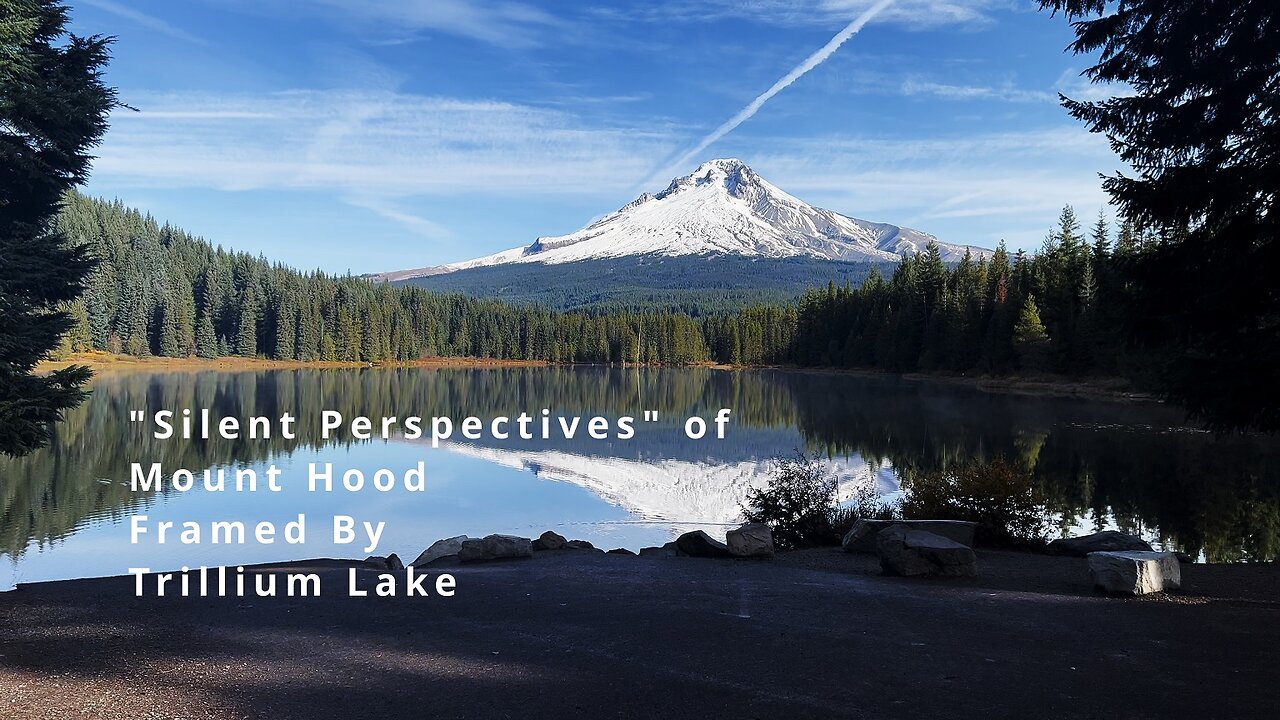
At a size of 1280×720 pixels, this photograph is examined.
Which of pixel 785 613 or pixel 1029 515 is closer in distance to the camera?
pixel 785 613

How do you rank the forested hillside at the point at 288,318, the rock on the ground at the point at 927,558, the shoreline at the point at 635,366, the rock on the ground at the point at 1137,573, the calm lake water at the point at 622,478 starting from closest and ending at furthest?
the rock on the ground at the point at 1137,573 < the rock on the ground at the point at 927,558 < the calm lake water at the point at 622,478 < the shoreline at the point at 635,366 < the forested hillside at the point at 288,318

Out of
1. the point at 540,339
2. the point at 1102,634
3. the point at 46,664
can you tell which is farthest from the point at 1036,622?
the point at 540,339

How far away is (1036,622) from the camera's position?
8984 millimetres

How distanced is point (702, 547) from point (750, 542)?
2.63 ft

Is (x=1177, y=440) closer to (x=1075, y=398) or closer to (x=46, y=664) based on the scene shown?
(x=1075, y=398)

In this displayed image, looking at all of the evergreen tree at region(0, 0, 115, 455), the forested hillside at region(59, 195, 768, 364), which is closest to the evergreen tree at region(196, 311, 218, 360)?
the forested hillside at region(59, 195, 768, 364)

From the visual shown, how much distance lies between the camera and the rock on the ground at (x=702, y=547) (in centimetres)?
1375

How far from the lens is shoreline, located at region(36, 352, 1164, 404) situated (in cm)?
5891

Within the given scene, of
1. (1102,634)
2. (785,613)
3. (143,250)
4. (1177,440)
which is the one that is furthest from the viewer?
(143,250)

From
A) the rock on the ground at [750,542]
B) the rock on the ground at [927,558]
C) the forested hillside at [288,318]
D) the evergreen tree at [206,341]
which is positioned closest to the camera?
the rock on the ground at [927,558]

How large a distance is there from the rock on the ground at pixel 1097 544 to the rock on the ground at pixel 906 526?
138cm

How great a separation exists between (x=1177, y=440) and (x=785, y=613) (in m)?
28.7

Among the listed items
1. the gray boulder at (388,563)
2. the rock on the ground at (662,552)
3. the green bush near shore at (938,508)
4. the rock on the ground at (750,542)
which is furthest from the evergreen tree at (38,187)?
the green bush near shore at (938,508)

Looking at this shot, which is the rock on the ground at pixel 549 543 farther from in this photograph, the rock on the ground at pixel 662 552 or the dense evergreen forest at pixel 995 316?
the dense evergreen forest at pixel 995 316
